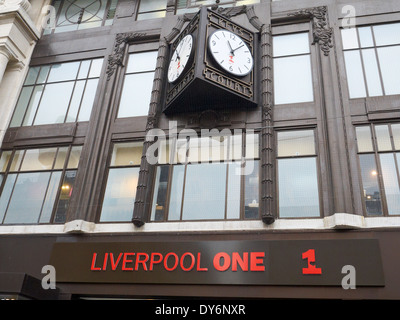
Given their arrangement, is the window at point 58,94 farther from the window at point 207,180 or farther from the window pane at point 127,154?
the window at point 207,180

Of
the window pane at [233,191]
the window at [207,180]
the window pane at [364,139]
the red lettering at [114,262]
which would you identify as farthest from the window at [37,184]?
the window pane at [364,139]

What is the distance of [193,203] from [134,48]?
25.5 ft

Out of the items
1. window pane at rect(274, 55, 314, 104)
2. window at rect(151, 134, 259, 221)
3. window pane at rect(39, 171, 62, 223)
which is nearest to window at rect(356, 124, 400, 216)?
window pane at rect(274, 55, 314, 104)

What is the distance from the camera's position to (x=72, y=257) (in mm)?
12055

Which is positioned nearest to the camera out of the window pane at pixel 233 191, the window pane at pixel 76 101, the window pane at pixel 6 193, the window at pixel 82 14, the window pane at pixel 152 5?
the window pane at pixel 233 191

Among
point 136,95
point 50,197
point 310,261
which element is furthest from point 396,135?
point 50,197

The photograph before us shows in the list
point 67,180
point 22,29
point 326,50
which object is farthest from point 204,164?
point 22,29

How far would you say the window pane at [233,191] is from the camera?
472 inches

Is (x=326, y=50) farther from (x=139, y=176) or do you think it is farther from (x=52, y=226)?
(x=52, y=226)

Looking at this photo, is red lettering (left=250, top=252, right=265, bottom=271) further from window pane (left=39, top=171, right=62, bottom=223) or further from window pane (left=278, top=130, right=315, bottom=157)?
window pane (left=39, top=171, right=62, bottom=223)

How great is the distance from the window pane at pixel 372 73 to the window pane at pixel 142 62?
7.96 m

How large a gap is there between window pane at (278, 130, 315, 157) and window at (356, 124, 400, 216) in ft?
4.81

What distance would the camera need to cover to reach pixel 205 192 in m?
12.6

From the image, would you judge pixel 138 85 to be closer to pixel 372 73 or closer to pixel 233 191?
pixel 233 191
